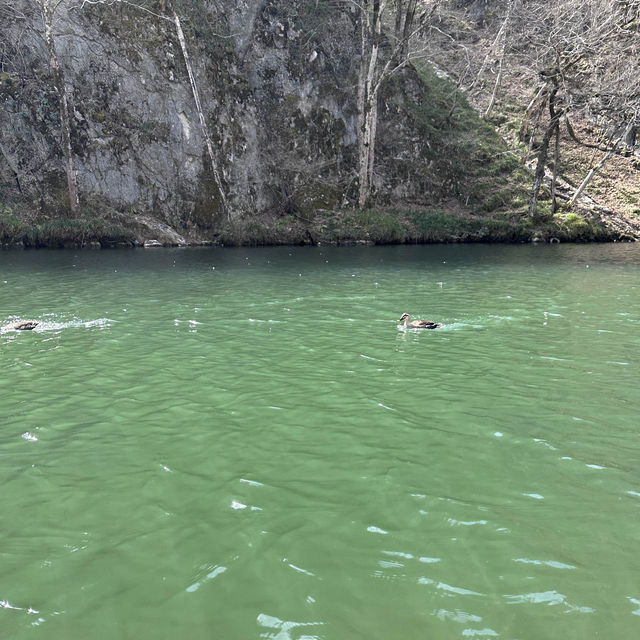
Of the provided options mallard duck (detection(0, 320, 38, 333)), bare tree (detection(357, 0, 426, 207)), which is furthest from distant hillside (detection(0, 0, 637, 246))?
mallard duck (detection(0, 320, 38, 333))

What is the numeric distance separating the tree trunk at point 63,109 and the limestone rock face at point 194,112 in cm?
82

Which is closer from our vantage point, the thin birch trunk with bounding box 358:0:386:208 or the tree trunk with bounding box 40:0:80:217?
the tree trunk with bounding box 40:0:80:217

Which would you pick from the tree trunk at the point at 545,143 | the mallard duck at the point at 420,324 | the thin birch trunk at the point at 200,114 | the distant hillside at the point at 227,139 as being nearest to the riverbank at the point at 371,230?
the distant hillside at the point at 227,139

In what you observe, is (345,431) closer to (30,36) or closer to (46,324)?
(46,324)

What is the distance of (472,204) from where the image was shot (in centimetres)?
4219

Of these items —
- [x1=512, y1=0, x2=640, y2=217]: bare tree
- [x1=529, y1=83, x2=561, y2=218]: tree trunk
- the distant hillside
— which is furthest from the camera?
[x1=529, y1=83, x2=561, y2=218]: tree trunk

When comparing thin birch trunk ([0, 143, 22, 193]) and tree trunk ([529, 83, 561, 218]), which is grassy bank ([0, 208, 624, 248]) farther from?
thin birch trunk ([0, 143, 22, 193])

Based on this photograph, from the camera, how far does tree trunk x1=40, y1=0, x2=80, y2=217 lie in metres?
33.2

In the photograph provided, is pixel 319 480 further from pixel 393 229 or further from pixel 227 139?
pixel 227 139

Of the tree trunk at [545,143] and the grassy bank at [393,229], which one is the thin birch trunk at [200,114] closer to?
the grassy bank at [393,229]

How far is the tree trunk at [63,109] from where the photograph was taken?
1305 inches

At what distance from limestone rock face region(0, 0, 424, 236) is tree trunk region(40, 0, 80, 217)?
32.2 inches

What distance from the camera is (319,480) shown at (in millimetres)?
5852

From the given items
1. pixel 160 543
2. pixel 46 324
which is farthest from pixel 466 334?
pixel 46 324
